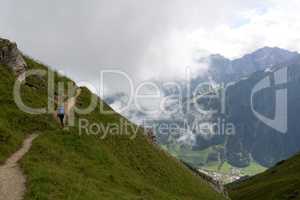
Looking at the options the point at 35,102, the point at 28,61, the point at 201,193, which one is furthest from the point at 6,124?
the point at 201,193

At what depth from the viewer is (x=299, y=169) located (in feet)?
594

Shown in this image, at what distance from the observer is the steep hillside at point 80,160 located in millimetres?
29906

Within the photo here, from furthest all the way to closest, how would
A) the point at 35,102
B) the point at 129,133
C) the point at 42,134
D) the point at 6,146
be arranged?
the point at 129,133, the point at 35,102, the point at 42,134, the point at 6,146

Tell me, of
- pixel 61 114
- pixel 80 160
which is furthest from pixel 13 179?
pixel 61 114

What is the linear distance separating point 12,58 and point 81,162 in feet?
84.0

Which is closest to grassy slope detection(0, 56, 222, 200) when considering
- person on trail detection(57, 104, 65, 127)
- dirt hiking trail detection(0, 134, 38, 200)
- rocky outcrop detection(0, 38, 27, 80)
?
dirt hiking trail detection(0, 134, 38, 200)

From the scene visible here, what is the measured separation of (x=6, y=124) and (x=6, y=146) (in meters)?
5.31

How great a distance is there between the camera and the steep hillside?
29906 mm

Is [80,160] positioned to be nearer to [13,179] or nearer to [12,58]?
[13,179]

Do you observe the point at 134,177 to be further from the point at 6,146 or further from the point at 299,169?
the point at 299,169

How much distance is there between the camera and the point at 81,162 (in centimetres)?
3800

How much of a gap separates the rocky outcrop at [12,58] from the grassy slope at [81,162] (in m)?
1.35

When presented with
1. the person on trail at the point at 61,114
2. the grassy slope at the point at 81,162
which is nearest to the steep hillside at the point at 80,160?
the grassy slope at the point at 81,162

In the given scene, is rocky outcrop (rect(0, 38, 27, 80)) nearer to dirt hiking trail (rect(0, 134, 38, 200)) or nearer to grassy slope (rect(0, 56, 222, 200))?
grassy slope (rect(0, 56, 222, 200))
